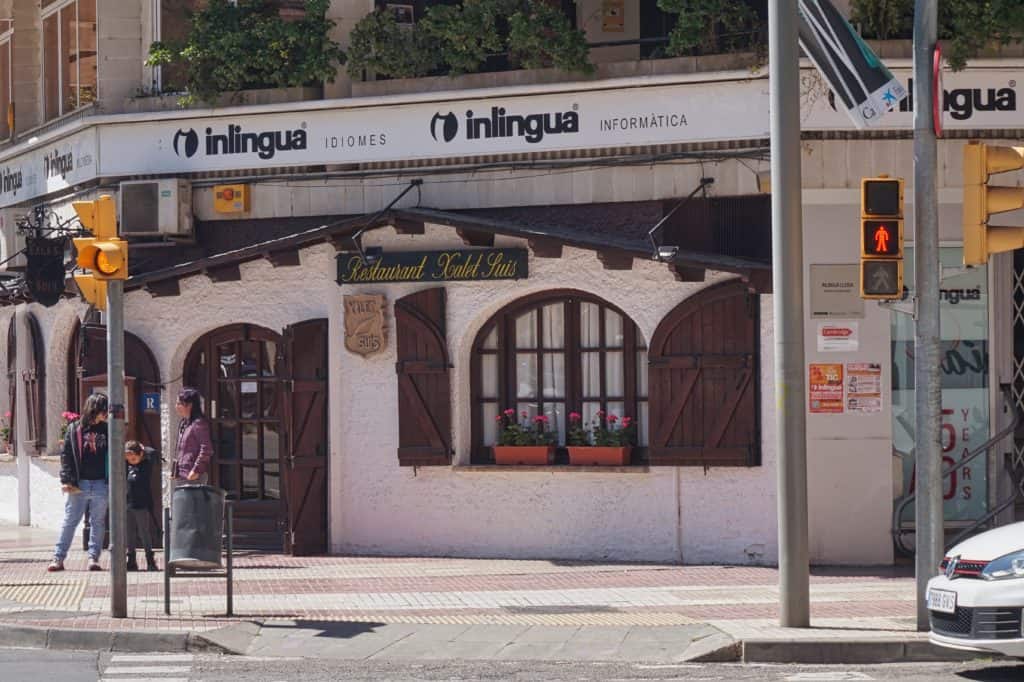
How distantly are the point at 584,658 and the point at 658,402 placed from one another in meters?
5.53

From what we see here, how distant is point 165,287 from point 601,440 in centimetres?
523

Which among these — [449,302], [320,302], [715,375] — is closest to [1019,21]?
[715,375]

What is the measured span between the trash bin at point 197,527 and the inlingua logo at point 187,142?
626 centimetres

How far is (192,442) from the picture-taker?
56.4 feet

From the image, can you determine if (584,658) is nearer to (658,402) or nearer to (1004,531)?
(1004,531)

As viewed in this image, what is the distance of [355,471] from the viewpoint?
1806 centimetres

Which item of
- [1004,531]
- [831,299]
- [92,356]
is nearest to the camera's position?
[1004,531]

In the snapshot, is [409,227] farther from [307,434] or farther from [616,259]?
[307,434]

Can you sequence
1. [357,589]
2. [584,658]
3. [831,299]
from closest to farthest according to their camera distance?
1. [584,658]
2. [357,589]
3. [831,299]

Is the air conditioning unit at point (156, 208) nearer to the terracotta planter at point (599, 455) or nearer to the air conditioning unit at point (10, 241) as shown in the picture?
the air conditioning unit at point (10, 241)

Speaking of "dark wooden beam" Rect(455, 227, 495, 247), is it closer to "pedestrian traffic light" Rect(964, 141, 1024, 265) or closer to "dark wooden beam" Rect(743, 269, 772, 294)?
"dark wooden beam" Rect(743, 269, 772, 294)

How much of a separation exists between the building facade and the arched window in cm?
3

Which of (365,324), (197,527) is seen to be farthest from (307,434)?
(197,527)

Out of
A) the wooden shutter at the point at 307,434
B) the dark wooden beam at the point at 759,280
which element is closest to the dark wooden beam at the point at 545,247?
the dark wooden beam at the point at 759,280
